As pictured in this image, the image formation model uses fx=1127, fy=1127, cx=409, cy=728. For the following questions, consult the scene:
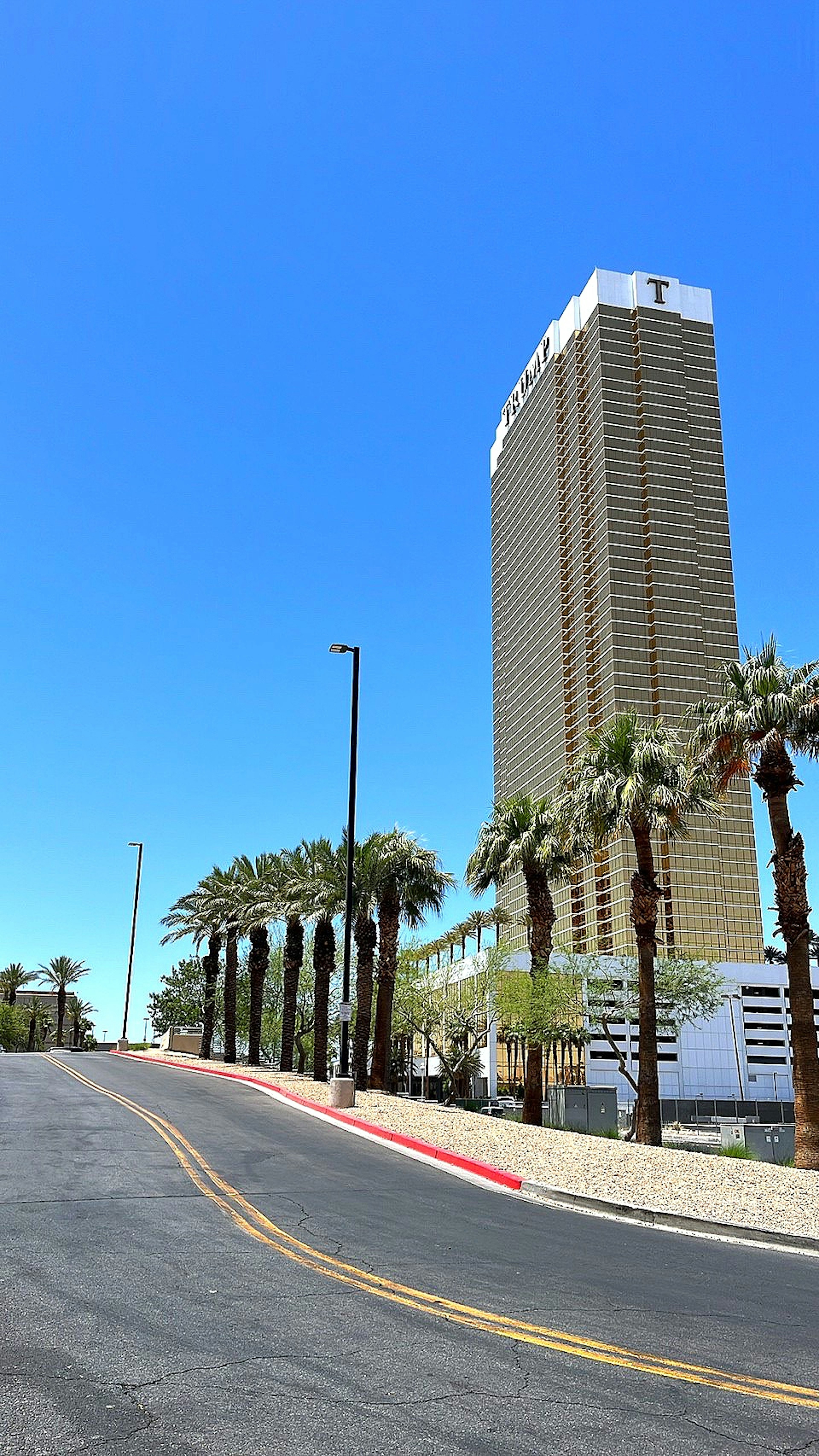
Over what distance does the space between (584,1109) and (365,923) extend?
36.7 ft

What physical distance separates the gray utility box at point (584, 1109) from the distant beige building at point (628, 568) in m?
104

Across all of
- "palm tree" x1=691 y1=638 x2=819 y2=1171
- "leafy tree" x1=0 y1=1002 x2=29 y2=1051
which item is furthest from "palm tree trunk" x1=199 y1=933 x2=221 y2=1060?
"palm tree" x1=691 y1=638 x2=819 y2=1171

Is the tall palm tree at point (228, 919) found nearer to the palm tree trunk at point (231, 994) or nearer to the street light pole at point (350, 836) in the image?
the palm tree trunk at point (231, 994)

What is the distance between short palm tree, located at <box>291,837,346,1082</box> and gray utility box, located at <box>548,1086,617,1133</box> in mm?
8733

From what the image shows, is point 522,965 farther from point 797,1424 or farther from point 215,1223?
point 797,1424

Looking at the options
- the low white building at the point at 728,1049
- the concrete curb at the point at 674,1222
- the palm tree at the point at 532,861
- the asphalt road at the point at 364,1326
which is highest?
the palm tree at the point at 532,861

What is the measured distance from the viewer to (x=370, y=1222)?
12.9 meters

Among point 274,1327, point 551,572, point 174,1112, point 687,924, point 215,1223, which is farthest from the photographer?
point 551,572

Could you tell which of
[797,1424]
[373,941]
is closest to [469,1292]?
[797,1424]

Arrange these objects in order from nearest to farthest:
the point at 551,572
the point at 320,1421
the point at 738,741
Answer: the point at 320,1421, the point at 738,741, the point at 551,572

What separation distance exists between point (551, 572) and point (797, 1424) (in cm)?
17293

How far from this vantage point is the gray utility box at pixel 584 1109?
127 ft

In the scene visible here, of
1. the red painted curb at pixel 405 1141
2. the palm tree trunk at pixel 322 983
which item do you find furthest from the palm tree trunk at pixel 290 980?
the red painted curb at pixel 405 1141

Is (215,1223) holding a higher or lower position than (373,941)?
lower
